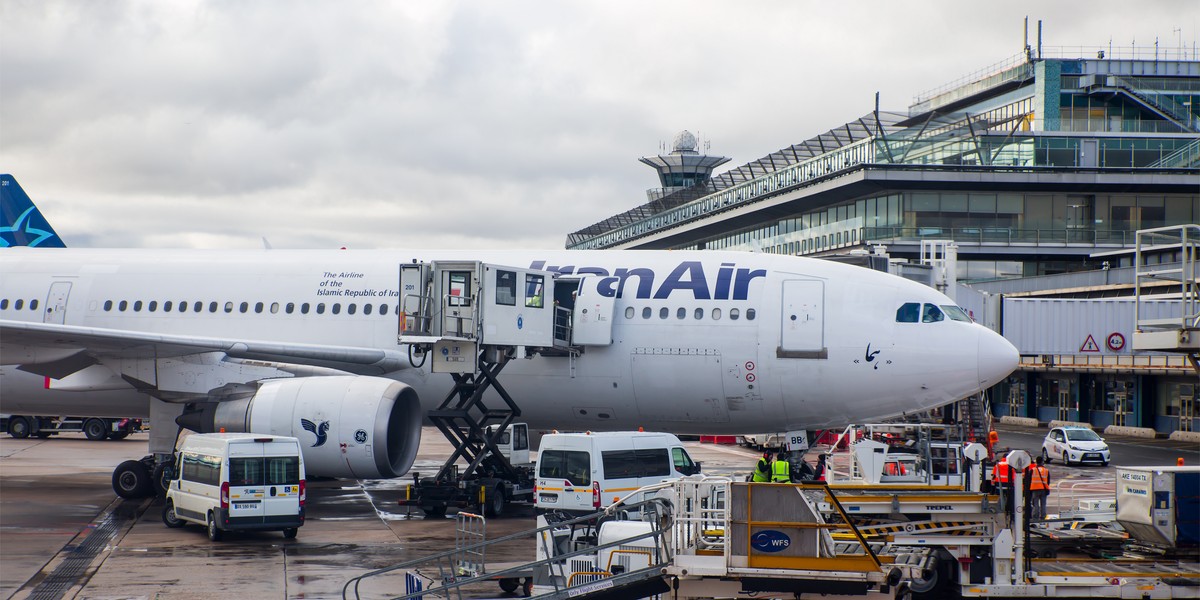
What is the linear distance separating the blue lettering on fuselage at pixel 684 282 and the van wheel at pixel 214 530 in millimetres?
8373

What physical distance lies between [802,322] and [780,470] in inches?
116

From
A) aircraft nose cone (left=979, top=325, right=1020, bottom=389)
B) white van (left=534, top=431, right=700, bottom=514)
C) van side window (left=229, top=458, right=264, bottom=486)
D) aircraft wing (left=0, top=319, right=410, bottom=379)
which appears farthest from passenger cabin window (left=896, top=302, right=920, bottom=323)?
van side window (left=229, top=458, right=264, bottom=486)

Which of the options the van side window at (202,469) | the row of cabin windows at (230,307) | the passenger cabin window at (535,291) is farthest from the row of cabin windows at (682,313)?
the van side window at (202,469)

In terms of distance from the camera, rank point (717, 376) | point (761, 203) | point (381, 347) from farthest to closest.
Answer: point (761, 203)
point (381, 347)
point (717, 376)

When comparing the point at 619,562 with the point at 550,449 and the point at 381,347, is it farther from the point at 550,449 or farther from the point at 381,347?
the point at 381,347

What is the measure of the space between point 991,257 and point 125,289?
160 ft

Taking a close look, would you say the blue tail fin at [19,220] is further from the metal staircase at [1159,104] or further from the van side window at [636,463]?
the metal staircase at [1159,104]

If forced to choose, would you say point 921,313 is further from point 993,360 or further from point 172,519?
point 172,519

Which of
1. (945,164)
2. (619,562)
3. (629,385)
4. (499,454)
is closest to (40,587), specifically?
(619,562)

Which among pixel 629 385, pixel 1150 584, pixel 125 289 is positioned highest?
pixel 125 289

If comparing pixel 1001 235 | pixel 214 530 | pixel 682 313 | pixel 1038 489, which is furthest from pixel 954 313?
pixel 1001 235

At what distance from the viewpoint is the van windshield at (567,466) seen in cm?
1944

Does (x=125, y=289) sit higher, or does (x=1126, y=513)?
(x=125, y=289)

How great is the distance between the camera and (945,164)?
60.4 meters
